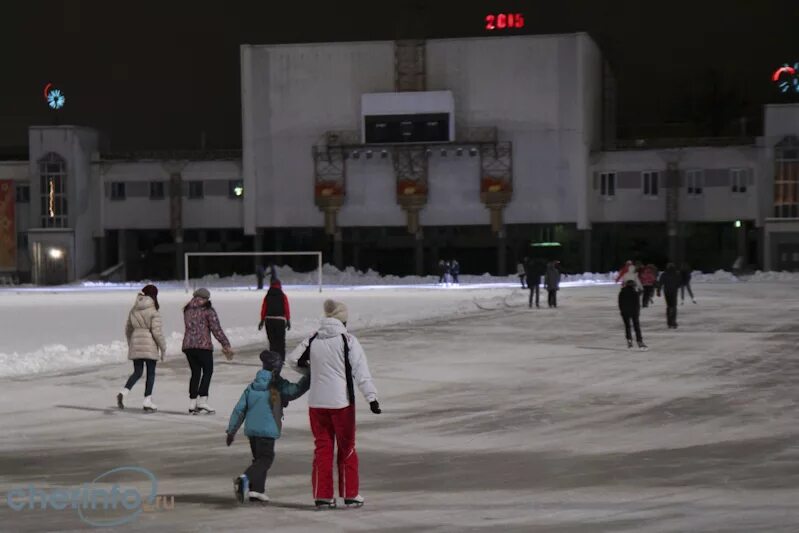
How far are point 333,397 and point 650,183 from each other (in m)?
76.2

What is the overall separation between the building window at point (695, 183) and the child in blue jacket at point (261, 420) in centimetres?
7566

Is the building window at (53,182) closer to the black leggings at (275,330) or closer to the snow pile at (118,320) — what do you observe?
the snow pile at (118,320)

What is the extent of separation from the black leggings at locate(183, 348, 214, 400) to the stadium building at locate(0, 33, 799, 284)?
6655 cm

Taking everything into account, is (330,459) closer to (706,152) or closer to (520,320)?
(520,320)

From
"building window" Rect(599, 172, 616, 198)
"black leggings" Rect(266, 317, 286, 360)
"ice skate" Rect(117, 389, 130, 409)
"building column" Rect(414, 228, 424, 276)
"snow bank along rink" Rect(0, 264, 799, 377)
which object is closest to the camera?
"ice skate" Rect(117, 389, 130, 409)

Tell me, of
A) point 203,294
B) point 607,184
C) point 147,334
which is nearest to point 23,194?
point 607,184

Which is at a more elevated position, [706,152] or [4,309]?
[706,152]

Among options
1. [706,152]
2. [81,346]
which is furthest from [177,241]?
[81,346]

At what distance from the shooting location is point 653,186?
3314 inches

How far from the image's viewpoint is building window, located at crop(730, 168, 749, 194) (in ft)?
271

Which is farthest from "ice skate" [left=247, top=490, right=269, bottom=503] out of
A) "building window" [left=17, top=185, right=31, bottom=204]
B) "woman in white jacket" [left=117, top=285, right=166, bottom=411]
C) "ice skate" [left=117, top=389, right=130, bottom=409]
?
"building window" [left=17, top=185, right=31, bottom=204]

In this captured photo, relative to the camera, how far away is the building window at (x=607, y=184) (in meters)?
84.6

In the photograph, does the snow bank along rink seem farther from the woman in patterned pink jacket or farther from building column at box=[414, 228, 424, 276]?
building column at box=[414, 228, 424, 276]

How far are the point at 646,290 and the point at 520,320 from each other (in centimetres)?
578
